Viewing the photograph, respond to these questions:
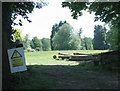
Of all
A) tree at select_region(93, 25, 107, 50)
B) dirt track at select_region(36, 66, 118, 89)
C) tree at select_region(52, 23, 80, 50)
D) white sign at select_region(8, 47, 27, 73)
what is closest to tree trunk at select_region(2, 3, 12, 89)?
white sign at select_region(8, 47, 27, 73)

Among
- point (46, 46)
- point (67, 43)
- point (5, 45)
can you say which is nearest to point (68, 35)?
point (67, 43)

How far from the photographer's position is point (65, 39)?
58438mm

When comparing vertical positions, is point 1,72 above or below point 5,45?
below

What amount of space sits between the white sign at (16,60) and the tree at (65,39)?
51411 millimetres

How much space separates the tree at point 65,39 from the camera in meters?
57.8

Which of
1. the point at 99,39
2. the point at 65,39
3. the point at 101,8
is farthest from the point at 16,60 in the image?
the point at 99,39

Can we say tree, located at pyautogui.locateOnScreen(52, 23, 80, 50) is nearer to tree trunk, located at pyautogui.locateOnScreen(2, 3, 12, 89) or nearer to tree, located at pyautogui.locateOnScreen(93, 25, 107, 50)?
tree, located at pyautogui.locateOnScreen(93, 25, 107, 50)

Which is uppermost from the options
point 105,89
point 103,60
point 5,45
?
point 5,45

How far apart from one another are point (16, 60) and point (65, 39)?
174 ft

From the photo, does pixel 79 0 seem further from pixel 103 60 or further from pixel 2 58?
pixel 2 58

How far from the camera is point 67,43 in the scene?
192 feet

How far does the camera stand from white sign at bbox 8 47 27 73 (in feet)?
18.8

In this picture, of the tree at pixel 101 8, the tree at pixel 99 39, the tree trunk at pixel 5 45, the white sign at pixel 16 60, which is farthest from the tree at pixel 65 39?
the white sign at pixel 16 60

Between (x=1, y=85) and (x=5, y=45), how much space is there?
1708 millimetres
